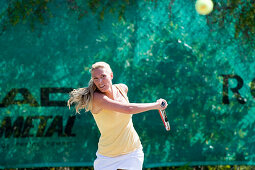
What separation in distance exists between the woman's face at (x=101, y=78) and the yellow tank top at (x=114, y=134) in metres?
0.18

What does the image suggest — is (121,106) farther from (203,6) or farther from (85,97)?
(203,6)

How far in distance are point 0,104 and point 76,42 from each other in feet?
3.58

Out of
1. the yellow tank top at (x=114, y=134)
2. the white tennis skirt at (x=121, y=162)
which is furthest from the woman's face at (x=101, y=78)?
the white tennis skirt at (x=121, y=162)

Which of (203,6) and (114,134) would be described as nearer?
(114,134)

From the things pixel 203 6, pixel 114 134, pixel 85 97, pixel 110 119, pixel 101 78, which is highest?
pixel 203 6

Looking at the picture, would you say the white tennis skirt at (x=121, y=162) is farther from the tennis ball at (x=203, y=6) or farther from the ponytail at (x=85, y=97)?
the tennis ball at (x=203, y=6)

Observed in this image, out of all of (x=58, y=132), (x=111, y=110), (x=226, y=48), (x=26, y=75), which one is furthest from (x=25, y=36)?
(x=226, y=48)

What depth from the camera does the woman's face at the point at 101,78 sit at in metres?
3.04

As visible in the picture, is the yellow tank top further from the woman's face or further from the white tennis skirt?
the woman's face

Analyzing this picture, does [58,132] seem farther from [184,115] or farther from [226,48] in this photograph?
[226,48]

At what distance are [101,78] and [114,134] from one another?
17.8 inches

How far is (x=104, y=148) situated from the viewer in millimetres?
3129

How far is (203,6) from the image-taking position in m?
4.46

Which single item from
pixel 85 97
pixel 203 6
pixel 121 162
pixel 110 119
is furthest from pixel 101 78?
pixel 203 6
